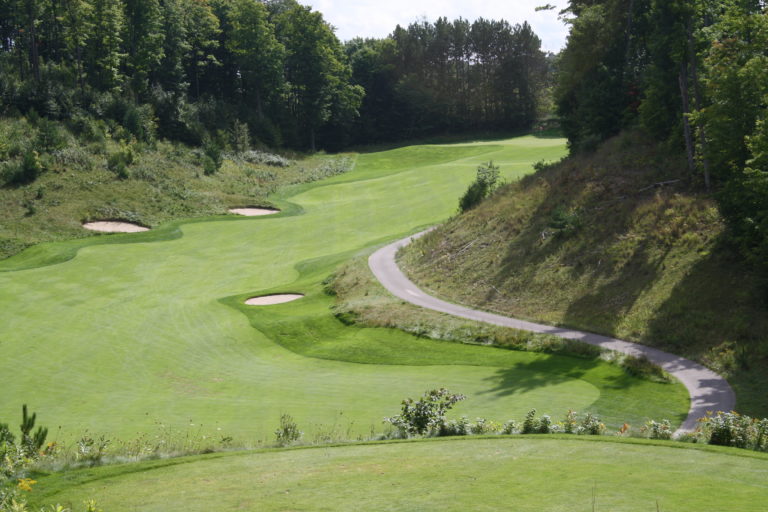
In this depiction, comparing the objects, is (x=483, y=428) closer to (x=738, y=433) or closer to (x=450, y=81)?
(x=738, y=433)

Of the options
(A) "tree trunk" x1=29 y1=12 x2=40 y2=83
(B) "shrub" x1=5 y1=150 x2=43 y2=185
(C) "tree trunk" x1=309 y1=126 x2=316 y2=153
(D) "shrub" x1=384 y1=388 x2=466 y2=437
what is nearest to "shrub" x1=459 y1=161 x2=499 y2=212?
(D) "shrub" x1=384 y1=388 x2=466 y2=437

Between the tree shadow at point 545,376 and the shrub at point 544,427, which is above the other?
the shrub at point 544,427

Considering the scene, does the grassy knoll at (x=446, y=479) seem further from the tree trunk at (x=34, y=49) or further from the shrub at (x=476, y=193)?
the tree trunk at (x=34, y=49)

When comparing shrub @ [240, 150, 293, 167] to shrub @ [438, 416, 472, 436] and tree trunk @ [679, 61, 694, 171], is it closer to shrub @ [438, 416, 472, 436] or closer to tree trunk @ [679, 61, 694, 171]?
tree trunk @ [679, 61, 694, 171]

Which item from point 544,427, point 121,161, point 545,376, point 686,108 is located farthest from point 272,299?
point 121,161

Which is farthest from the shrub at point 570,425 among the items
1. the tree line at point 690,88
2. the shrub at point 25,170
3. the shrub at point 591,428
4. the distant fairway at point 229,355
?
the shrub at point 25,170

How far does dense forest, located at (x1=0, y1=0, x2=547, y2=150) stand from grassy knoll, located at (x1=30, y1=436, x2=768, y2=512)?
199 feet

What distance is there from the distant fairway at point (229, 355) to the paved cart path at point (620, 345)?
2.32 ft

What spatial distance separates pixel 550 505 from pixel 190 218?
51990 millimetres

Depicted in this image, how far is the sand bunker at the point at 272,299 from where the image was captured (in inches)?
1427

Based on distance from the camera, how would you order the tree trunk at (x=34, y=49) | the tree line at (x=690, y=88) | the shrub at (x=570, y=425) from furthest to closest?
the tree trunk at (x=34, y=49) → the tree line at (x=690, y=88) → the shrub at (x=570, y=425)

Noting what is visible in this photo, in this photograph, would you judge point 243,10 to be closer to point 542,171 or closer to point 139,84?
point 139,84

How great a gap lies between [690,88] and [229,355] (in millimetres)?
26356

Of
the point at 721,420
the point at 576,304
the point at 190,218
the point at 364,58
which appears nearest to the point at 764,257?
the point at 576,304
